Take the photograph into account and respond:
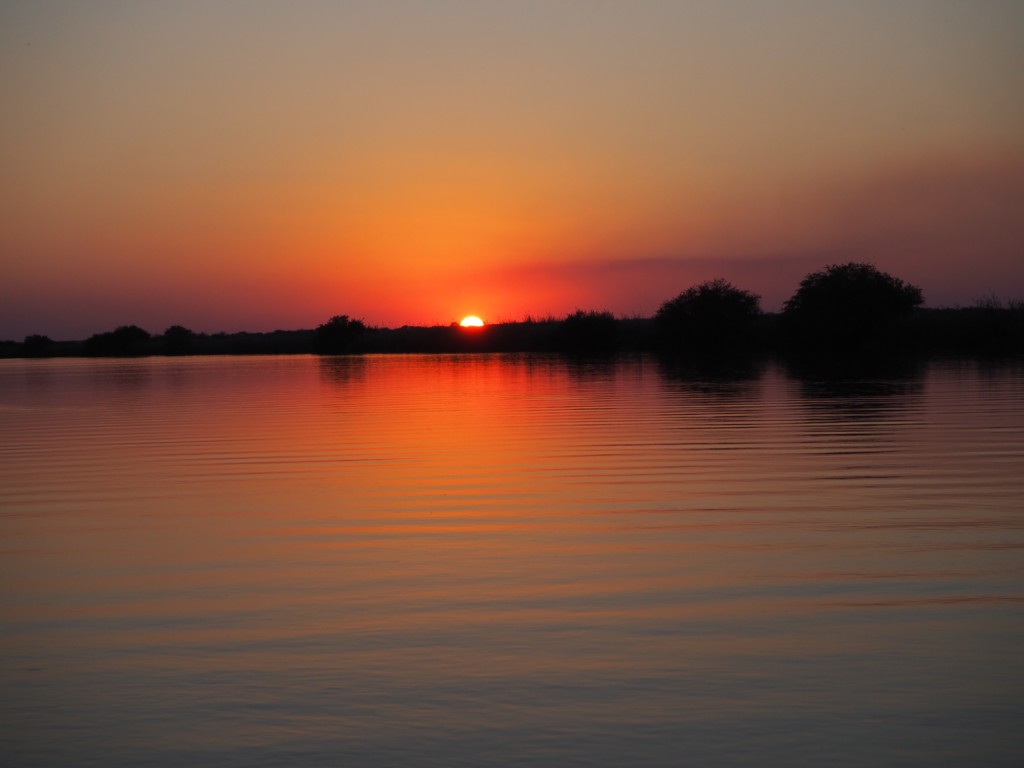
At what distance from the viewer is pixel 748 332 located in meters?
89.1

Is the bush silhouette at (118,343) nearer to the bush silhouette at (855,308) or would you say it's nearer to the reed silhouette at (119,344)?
the reed silhouette at (119,344)

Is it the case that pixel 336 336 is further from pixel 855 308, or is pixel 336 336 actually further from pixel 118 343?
pixel 855 308

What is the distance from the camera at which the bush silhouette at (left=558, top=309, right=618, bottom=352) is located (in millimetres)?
103562

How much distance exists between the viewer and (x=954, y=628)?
617cm

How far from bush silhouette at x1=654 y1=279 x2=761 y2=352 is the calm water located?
2906 inches

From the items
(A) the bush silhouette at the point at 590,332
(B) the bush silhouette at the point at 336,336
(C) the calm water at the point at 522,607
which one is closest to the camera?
(C) the calm water at the point at 522,607

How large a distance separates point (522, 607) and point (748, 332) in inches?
3333

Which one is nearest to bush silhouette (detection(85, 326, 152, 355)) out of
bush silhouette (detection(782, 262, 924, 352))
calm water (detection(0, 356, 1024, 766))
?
bush silhouette (detection(782, 262, 924, 352))

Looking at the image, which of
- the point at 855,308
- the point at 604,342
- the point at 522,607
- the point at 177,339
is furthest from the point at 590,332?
the point at 522,607

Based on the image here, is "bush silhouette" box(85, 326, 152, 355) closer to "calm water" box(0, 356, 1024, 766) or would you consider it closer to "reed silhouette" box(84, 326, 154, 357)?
"reed silhouette" box(84, 326, 154, 357)

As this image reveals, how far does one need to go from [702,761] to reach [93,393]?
3517cm

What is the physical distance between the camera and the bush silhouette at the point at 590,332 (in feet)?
340

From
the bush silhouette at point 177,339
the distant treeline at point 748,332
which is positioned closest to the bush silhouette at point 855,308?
the distant treeline at point 748,332

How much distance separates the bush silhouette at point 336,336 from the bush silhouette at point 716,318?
50494 mm
